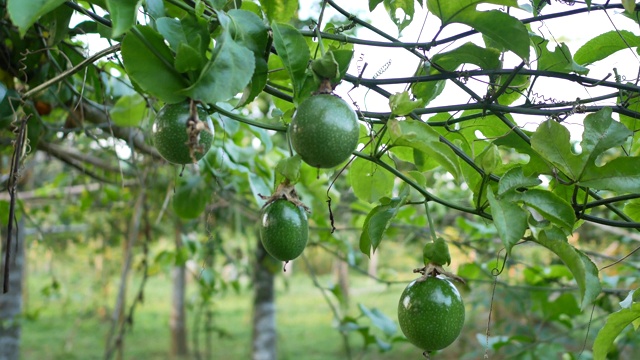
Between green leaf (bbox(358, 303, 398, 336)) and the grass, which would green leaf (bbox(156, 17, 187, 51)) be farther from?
the grass

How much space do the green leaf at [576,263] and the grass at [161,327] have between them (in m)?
3.82

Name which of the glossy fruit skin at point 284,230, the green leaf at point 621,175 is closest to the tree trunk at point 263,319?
the glossy fruit skin at point 284,230

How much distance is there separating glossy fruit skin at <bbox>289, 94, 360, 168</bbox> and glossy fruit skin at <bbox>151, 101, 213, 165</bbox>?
118mm

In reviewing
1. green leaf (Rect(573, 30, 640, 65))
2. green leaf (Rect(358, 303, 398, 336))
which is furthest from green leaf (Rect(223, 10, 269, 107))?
green leaf (Rect(358, 303, 398, 336))

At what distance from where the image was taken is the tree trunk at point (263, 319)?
3436 millimetres

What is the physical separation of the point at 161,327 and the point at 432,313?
9.23 meters

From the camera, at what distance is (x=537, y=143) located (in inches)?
30.0

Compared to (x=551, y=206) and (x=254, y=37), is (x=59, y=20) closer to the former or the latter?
(x=254, y=37)

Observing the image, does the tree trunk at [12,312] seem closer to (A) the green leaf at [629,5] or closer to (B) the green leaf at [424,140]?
(B) the green leaf at [424,140]

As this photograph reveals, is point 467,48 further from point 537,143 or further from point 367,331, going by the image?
point 367,331

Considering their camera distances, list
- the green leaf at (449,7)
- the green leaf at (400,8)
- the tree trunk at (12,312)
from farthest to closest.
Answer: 1. the tree trunk at (12,312)
2. the green leaf at (400,8)
3. the green leaf at (449,7)

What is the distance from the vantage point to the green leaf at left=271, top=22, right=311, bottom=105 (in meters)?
0.69

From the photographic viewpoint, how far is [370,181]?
1.05 m

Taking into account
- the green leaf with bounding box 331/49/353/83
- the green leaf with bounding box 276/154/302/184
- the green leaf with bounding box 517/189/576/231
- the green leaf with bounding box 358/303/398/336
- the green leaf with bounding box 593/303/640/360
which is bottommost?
the green leaf with bounding box 593/303/640/360
